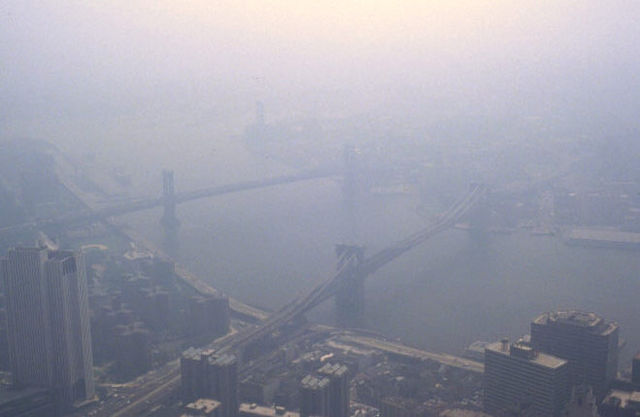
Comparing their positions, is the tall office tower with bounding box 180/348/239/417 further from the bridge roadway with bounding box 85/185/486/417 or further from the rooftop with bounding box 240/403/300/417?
the bridge roadway with bounding box 85/185/486/417

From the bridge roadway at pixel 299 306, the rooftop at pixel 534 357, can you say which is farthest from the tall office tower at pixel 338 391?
the bridge roadway at pixel 299 306

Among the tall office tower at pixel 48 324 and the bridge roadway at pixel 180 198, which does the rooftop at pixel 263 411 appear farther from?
the bridge roadway at pixel 180 198

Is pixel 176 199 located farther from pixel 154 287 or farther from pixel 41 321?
pixel 41 321

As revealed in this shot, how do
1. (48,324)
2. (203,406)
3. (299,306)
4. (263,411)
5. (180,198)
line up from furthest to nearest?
(180,198)
(299,306)
(48,324)
(263,411)
(203,406)

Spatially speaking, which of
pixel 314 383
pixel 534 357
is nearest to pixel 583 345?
pixel 534 357

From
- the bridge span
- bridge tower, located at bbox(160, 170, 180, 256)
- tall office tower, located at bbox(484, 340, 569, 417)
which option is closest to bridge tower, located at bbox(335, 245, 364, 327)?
the bridge span

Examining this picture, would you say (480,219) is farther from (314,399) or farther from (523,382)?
(314,399)

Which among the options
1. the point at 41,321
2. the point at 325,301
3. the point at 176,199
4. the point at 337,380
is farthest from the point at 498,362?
the point at 176,199
